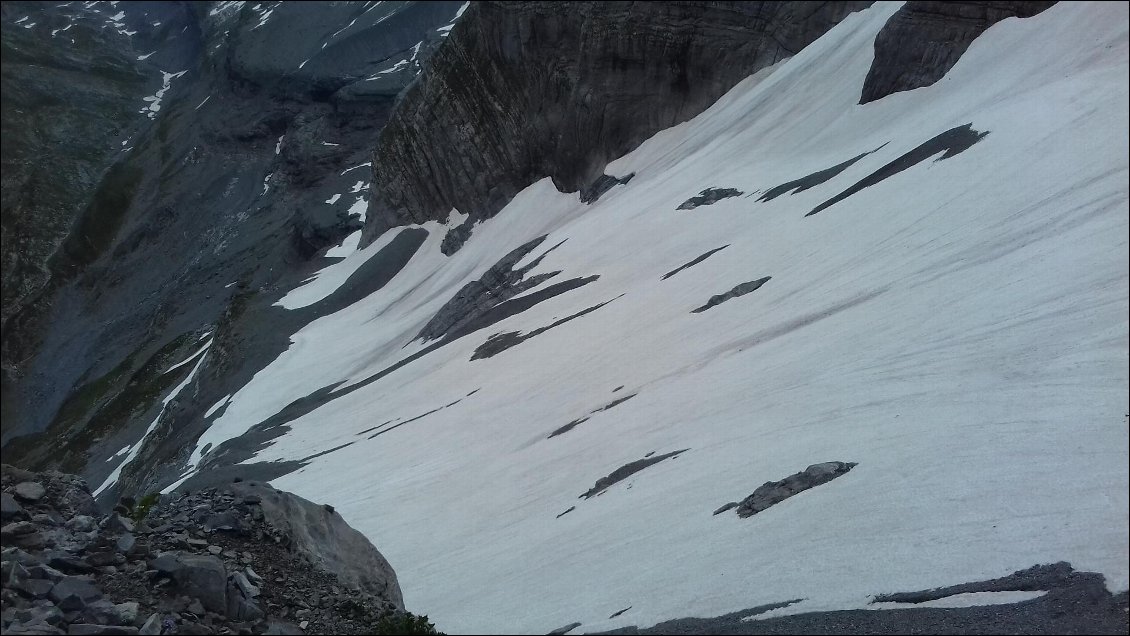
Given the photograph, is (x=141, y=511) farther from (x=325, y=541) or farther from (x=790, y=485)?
(x=790, y=485)

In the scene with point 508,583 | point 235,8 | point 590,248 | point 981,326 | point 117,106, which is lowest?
point 508,583

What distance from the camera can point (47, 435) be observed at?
82062 mm

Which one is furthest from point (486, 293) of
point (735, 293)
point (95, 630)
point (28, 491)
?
point (95, 630)

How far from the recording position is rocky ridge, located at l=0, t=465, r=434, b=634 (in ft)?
27.7

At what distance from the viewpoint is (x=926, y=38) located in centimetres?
3241

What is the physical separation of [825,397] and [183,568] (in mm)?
9815

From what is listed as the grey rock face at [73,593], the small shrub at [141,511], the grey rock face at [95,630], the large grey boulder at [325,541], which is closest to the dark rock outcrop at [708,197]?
the large grey boulder at [325,541]

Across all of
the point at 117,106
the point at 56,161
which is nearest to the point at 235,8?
the point at 117,106

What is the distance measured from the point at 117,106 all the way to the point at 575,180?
122 meters

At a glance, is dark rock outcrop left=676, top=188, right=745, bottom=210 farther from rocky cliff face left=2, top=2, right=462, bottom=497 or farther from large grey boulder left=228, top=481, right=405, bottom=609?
rocky cliff face left=2, top=2, right=462, bottom=497

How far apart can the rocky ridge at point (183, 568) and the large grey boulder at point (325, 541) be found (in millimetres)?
→ 21

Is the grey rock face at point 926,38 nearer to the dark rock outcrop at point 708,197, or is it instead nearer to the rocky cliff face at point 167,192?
the dark rock outcrop at point 708,197

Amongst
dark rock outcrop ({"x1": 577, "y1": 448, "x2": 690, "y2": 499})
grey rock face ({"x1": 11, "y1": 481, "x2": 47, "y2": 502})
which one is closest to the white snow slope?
dark rock outcrop ({"x1": 577, "y1": 448, "x2": 690, "y2": 499})

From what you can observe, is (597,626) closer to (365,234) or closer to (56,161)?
(365,234)
